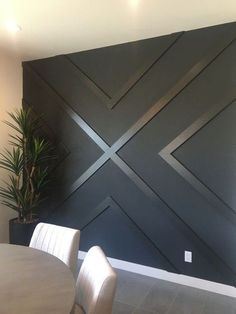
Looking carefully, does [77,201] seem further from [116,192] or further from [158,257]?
[158,257]

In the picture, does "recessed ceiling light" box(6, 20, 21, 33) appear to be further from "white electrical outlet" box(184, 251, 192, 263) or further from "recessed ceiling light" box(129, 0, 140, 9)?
"white electrical outlet" box(184, 251, 192, 263)

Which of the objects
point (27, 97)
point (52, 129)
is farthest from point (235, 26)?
point (27, 97)

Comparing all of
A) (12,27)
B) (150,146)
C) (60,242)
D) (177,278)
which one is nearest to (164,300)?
(177,278)

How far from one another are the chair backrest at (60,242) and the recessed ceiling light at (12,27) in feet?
6.34

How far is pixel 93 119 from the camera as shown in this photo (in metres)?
3.43

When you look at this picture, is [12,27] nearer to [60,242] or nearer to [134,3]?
[134,3]

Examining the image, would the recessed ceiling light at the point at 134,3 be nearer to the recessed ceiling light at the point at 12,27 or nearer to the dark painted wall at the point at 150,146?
the dark painted wall at the point at 150,146

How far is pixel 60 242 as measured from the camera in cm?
199

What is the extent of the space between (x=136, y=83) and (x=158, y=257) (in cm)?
190

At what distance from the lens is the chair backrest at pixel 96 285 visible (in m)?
1.29

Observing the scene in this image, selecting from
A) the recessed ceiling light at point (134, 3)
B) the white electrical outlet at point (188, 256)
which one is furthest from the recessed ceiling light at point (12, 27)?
the white electrical outlet at point (188, 256)

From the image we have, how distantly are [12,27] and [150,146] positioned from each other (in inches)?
72.0

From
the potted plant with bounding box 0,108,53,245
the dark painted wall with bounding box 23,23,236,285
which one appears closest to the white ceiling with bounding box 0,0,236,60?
the dark painted wall with bounding box 23,23,236,285

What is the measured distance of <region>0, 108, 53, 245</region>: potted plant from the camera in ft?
11.0
